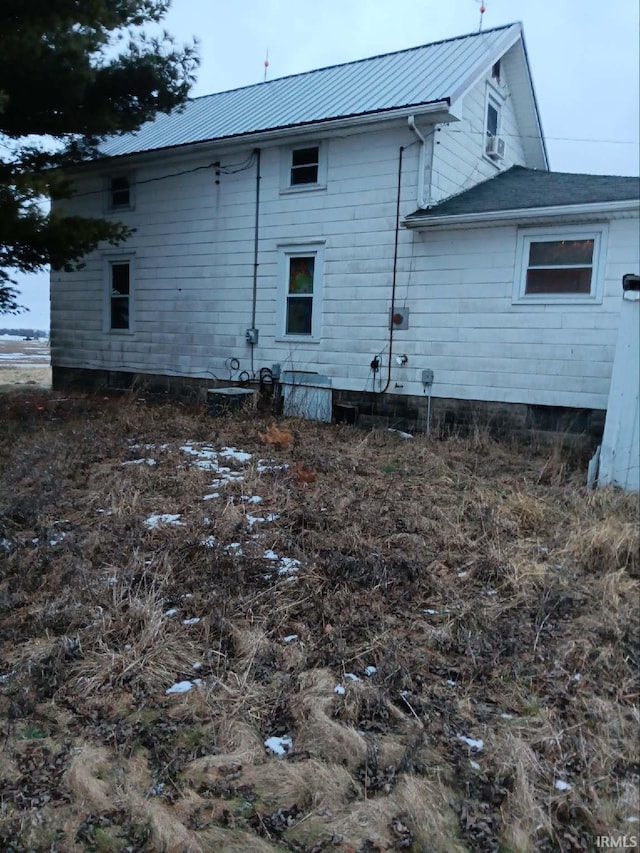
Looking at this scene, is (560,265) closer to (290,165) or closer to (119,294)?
(290,165)

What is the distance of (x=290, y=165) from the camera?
1028cm

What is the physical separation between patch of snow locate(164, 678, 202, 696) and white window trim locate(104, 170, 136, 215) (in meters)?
11.4

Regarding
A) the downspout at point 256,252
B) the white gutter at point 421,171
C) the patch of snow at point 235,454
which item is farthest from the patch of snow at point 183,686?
the downspout at point 256,252

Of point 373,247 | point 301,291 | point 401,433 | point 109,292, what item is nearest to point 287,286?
point 301,291

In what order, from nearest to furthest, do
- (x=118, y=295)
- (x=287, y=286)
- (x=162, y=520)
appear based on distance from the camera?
(x=162, y=520) → (x=287, y=286) → (x=118, y=295)

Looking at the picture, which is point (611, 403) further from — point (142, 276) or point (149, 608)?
point (142, 276)

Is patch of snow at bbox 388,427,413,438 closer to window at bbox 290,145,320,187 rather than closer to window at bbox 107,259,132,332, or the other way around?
window at bbox 290,145,320,187

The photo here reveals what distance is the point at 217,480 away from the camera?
5750 mm

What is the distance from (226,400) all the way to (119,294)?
4957 millimetres

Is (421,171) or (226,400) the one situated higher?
(421,171)

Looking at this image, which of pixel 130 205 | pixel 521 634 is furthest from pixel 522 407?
pixel 130 205

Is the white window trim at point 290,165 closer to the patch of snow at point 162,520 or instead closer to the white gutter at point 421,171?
the white gutter at point 421,171

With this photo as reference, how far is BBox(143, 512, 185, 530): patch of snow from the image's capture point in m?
4.57

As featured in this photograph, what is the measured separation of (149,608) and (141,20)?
917cm
